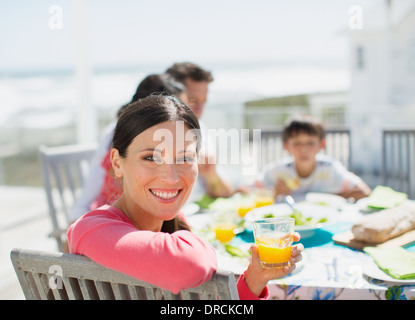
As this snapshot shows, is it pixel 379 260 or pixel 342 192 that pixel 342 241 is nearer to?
pixel 379 260

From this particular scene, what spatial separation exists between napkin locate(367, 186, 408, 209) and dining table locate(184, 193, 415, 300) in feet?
0.14

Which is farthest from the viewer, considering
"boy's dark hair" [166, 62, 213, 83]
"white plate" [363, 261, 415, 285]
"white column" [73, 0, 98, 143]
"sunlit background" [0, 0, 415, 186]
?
Result: "sunlit background" [0, 0, 415, 186]

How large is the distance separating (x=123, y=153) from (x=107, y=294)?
1.16 feet

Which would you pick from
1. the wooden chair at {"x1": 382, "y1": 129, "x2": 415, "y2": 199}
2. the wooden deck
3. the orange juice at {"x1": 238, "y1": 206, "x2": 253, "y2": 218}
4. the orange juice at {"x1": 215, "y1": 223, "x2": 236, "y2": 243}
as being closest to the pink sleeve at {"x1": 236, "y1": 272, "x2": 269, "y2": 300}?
the orange juice at {"x1": 215, "y1": 223, "x2": 236, "y2": 243}

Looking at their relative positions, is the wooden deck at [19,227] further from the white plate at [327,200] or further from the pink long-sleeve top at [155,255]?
the pink long-sleeve top at [155,255]

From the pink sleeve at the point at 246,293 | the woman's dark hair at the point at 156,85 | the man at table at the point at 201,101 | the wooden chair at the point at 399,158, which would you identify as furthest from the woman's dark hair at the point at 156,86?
the wooden chair at the point at 399,158

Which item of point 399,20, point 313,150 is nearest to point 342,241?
point 313,150

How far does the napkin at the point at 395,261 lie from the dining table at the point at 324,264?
15 mm

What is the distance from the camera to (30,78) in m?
4.70

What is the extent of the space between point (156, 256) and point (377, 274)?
2.00 feet

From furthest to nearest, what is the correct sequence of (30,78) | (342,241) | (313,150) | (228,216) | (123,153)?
(30,78) → (313,150) → (228,216) → (342,241) → (123,153)

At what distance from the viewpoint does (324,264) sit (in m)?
1.06

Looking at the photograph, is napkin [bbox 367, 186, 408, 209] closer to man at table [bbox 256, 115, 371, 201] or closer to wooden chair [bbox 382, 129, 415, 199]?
man at table [bbox 256, 115, 371, 201]

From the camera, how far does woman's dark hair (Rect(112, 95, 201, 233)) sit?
2.84ft
